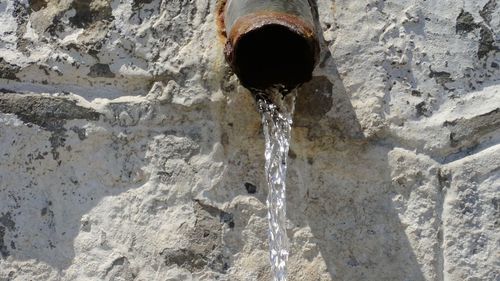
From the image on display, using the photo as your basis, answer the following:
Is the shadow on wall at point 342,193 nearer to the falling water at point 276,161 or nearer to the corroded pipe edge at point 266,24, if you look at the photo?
the falling water at point 276,161

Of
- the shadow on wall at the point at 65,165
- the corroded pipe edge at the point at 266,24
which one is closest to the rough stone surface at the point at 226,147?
the shadow on wall at the point at 65,165

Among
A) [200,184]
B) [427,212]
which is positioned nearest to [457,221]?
[427,212]

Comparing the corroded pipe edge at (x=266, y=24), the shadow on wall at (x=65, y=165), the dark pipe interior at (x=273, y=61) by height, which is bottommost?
the shadow on wall at (x=65, y=165)

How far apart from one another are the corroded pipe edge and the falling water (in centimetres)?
11

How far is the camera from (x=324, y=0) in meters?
1.52

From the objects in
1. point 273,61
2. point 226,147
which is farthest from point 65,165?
point 273,61

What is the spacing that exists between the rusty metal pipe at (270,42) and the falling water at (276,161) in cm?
3

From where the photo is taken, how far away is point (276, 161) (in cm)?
145

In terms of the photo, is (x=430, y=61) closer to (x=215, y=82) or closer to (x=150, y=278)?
(x=215, y=82)

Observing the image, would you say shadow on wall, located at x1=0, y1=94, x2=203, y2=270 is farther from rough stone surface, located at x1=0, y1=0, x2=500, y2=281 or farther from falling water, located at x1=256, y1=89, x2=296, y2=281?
falling water, located at x1=256, y1=89, x2=296, y2=281

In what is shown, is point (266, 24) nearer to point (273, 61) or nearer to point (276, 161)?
point (273, 61)

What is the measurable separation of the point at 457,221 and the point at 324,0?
374mm

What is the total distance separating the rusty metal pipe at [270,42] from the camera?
133 cm

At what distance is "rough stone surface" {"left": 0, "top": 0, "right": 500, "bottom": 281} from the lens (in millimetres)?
1446
